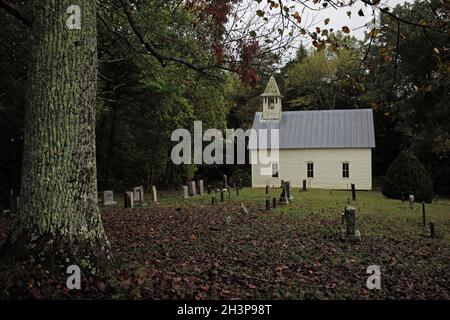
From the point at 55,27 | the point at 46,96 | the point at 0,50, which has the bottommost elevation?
the point at 46,96

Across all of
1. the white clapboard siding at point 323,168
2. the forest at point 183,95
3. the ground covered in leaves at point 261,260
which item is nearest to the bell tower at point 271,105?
the forest at point 183,95

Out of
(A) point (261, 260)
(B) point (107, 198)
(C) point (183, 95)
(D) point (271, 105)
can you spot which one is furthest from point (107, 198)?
(D) point (271, 105)

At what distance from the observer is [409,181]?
72.1ft

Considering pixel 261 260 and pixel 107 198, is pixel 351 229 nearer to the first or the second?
pixel 261 260

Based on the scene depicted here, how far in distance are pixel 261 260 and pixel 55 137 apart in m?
4.10

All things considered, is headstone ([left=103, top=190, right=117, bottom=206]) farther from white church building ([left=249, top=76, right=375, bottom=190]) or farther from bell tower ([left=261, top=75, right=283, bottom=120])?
bell tower ([left=261, top=75, right=283, bottom=120])

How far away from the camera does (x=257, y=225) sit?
11.1 meters

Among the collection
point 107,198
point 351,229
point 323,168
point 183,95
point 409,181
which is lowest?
point 351,229

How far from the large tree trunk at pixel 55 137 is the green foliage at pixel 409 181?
20187 millimetres

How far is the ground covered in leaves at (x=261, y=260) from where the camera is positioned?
16.9 ft

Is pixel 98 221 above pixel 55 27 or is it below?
below

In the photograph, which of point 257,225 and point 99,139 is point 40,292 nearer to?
point 257,225
